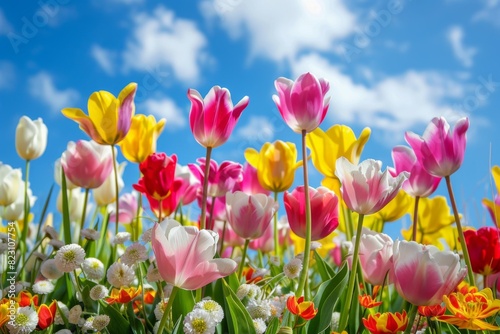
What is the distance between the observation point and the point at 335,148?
5.38ft

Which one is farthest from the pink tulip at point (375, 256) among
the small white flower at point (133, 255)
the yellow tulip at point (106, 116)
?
the yellow tulip at point (106, 116)

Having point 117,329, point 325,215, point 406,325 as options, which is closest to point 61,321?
point 117,329

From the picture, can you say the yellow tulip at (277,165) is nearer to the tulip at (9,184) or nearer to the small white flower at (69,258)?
the small white flower at (69,258)

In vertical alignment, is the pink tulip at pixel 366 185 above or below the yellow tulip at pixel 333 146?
below

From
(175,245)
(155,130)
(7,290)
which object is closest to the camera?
(175,245)

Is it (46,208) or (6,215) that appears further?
(6,215)

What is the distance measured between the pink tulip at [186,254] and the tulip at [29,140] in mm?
1470

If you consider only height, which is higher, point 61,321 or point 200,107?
point 200,107

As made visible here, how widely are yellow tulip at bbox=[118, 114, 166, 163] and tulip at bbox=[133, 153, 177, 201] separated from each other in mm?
379

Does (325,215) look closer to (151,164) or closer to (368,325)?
(368,325)

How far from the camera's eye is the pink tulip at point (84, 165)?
70.6 inches

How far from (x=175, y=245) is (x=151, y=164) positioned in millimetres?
611

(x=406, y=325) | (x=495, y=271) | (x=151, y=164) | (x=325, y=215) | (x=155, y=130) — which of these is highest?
(x=155, y=130)

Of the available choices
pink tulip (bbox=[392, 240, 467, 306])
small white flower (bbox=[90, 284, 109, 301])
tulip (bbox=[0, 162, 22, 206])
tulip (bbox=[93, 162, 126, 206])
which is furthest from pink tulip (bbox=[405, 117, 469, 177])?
tulip (bbox=[0, 162, 22, 206])
